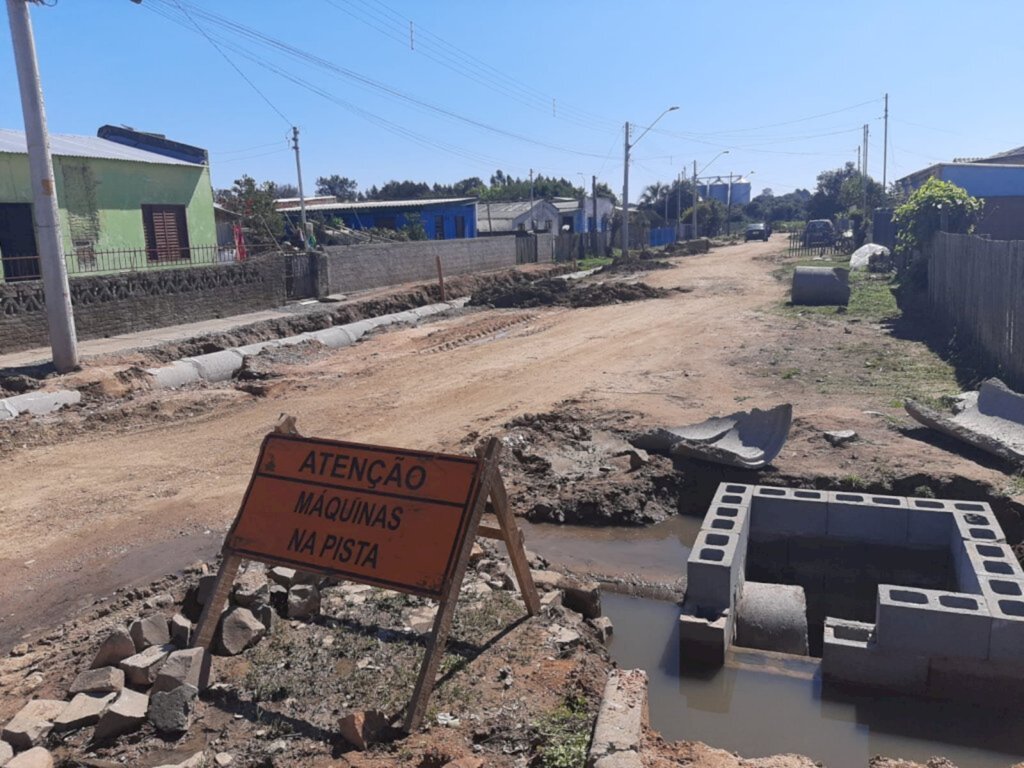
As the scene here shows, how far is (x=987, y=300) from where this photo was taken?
14.0 m

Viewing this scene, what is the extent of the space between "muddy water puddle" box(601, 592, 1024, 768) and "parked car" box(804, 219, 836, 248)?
4549 centimetres

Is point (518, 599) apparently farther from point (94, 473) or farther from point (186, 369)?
point (186, 369)

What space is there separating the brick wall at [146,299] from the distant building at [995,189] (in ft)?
85.8

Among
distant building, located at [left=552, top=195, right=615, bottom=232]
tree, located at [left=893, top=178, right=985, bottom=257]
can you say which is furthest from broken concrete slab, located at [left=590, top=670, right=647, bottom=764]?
distant building, located at [left=552, top=195, right=615, bottom=232]

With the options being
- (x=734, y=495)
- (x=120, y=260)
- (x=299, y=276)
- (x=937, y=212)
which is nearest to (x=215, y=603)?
(x=734, y=495)

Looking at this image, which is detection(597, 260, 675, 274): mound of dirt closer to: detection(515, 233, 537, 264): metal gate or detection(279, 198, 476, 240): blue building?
detection(515, 233, 537, 264): metal gate

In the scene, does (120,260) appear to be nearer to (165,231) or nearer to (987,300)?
(165,231)

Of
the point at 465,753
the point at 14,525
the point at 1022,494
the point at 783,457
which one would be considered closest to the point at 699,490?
the point at 783,457

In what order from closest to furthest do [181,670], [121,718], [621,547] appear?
[121,718] → [181,670] → [621,547]

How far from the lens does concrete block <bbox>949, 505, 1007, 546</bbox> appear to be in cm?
673

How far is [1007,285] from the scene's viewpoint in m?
12.7

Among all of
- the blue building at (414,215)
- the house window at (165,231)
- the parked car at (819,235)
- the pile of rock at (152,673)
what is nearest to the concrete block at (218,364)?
the house window at (165,231)

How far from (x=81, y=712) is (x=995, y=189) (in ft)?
132

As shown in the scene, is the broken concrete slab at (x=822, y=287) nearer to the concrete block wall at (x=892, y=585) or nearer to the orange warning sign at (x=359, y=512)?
the concrete block wall at (x=892, y=585)
